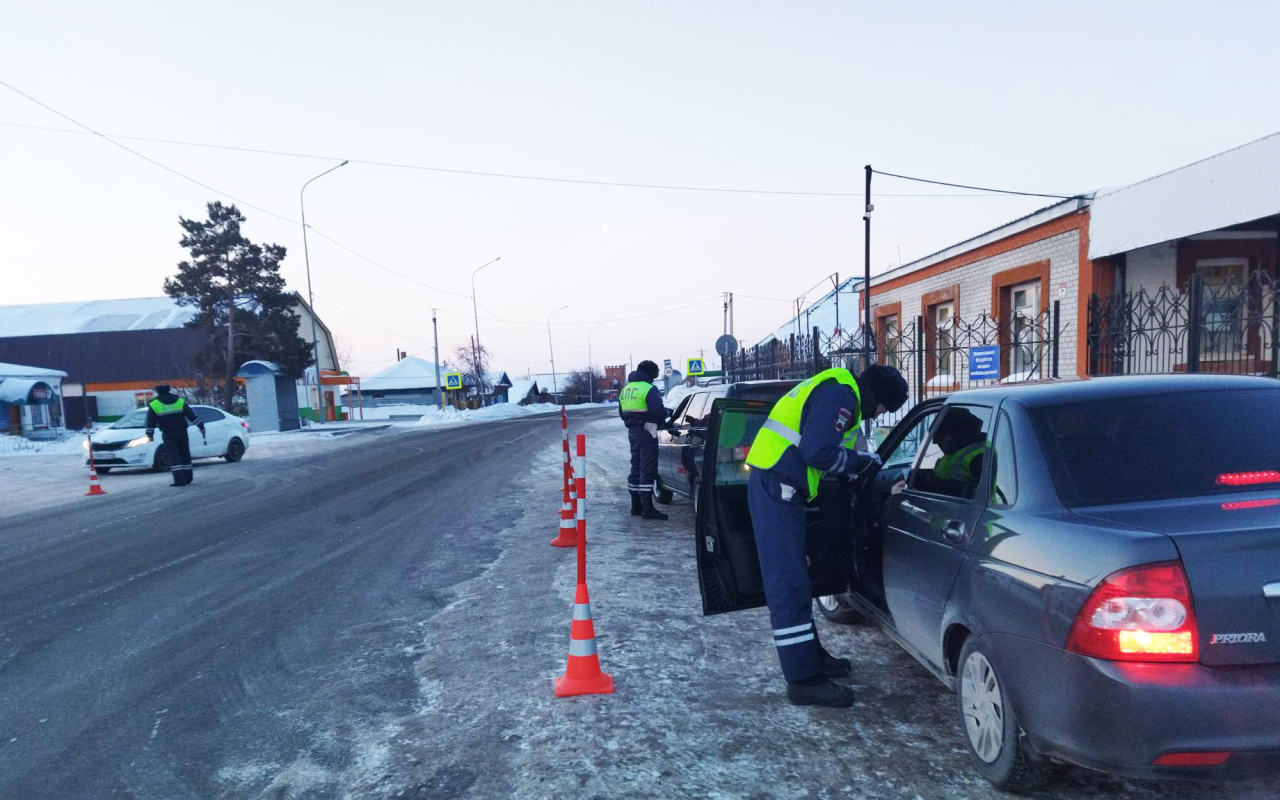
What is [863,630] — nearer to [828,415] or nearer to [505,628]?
[828,415]

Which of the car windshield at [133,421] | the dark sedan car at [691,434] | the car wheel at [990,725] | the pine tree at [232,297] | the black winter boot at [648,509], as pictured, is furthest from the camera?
the pine tree at [232,297]

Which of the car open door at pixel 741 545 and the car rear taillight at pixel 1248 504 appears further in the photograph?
the car open door at pixel 741 545

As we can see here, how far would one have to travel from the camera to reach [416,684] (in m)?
4.42

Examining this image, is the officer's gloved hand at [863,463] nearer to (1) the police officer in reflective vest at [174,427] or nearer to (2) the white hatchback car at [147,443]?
(1) the police officer in reflective vest at [174,427]

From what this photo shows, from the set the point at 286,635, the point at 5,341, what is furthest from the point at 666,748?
the point at 5,341

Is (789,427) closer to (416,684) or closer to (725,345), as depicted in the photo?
(416,684)

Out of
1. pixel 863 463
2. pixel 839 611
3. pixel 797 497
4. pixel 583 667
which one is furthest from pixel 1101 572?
pixel 839 611

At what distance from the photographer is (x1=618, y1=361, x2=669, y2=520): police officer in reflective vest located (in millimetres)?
9461

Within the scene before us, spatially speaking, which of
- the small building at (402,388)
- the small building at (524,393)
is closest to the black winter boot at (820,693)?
the small building at (402,388)

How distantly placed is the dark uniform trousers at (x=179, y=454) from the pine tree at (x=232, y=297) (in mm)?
23213

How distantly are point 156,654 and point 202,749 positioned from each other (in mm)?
1701

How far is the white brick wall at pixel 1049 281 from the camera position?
12.9 meters

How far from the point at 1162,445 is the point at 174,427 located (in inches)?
595

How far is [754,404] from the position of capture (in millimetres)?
4684
